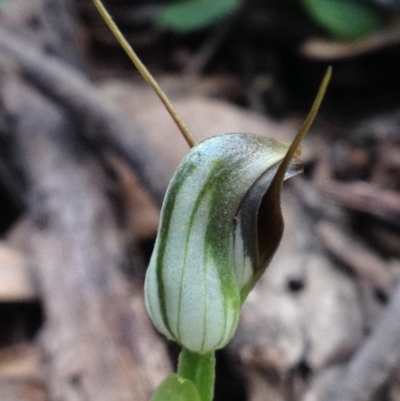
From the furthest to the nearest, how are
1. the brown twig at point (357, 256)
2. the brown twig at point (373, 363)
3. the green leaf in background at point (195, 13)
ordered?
1. the green leaf in background at point (195, 13)
2. the brown twig at point (357, 256)
3. the brown twig at point (373, 363)

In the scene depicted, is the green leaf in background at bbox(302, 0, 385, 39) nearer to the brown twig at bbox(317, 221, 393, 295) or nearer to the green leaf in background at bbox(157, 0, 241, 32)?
the green leaf in background at bbox(157, 0, 241, 32)

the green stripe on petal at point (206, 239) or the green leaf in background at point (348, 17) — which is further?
the green leaf in background at point (348, 17)

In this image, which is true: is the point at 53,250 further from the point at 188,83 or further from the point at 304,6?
the point at 304,6

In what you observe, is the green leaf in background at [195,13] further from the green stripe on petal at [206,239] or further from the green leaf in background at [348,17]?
the green stripe on petal at [206,239]

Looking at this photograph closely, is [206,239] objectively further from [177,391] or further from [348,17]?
[348,17]

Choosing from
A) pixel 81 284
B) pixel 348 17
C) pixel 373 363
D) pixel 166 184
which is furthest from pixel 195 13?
pixel 373 363

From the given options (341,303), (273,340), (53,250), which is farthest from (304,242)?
(53,250)

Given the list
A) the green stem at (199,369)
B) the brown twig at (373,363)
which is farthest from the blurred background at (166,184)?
the green stem at (199,369)

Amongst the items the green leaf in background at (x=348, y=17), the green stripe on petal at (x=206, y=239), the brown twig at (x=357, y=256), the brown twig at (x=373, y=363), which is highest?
the green stripe on petal at (x=206, y=239)
